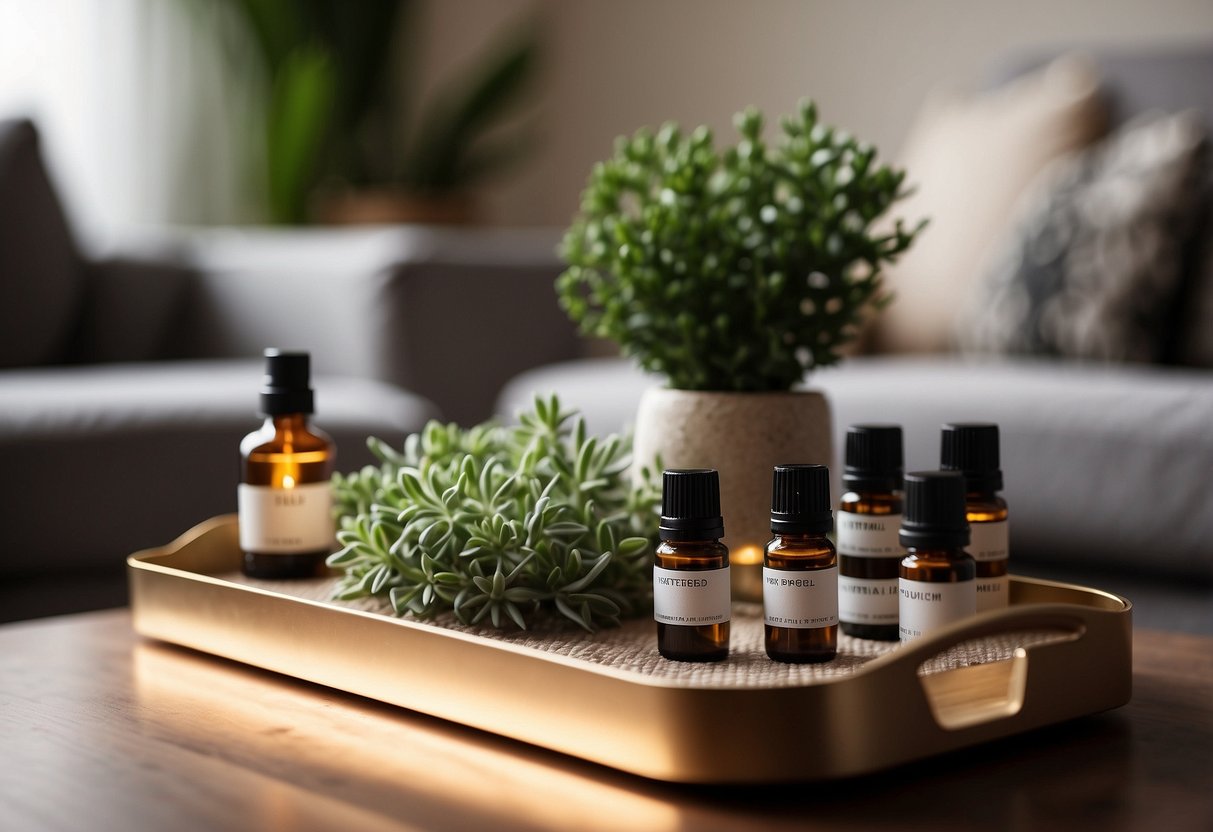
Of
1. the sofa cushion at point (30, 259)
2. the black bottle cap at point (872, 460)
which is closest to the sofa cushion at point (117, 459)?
the sofa cushion at point (30, 259)

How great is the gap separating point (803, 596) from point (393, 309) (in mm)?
1443

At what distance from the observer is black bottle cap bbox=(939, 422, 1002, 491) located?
0.73 meters

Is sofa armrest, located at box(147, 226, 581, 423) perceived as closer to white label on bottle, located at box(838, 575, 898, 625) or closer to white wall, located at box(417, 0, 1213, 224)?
white wall, located at box(417, 0, 1213, 224)

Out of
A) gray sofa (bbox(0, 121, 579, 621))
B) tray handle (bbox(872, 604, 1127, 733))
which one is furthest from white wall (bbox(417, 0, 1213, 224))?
tray handle (bbox(872, 604, 1127, 733))

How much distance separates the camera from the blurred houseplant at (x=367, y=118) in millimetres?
3008

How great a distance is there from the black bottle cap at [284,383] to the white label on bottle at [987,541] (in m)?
0.43

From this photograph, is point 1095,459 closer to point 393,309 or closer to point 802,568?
point 802,568

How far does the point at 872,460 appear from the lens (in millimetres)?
729

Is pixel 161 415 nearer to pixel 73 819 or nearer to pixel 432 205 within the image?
pixel 73 819

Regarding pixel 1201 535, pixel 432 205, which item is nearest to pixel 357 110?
pixel 432 205

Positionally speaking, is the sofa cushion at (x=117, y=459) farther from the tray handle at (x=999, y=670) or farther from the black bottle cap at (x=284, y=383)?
the tray handle at (x=999, y=670)

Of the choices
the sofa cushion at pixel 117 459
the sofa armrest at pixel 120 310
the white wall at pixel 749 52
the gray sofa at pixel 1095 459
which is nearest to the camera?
the gray sofa at pixel 1095 459

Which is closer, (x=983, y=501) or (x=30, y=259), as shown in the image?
(x=983, y=501)

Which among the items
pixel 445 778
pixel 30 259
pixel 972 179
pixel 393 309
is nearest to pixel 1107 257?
pixel 972 179
